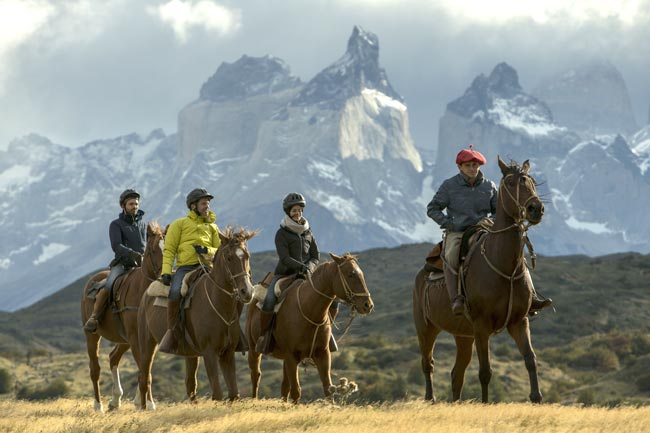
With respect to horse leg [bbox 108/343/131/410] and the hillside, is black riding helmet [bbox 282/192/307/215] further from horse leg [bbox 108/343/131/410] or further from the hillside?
the hillside

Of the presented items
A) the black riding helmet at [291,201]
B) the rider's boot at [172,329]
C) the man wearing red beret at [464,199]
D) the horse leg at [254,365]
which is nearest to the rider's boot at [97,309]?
the horse leg at [254,365]

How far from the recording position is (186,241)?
65.3ft

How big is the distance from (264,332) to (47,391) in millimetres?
37531

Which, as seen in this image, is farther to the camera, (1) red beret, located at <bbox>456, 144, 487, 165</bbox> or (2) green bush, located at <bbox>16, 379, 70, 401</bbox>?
(2) green bush, located at <bbox>16, 379, 70, 401</bbox>

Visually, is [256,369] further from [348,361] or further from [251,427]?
[348,361]

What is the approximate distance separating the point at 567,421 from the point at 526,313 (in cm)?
228

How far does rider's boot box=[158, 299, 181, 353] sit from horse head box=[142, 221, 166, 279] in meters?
2.07

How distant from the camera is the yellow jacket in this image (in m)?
19.8

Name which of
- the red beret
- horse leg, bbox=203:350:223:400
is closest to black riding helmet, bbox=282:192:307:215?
the red beret

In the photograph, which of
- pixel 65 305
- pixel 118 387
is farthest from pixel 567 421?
pixel 65 305

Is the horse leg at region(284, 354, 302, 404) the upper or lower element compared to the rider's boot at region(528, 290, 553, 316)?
lower

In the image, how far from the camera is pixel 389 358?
191 feet

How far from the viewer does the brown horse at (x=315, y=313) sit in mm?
18703

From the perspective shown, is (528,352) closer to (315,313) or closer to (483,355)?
(483,355)
